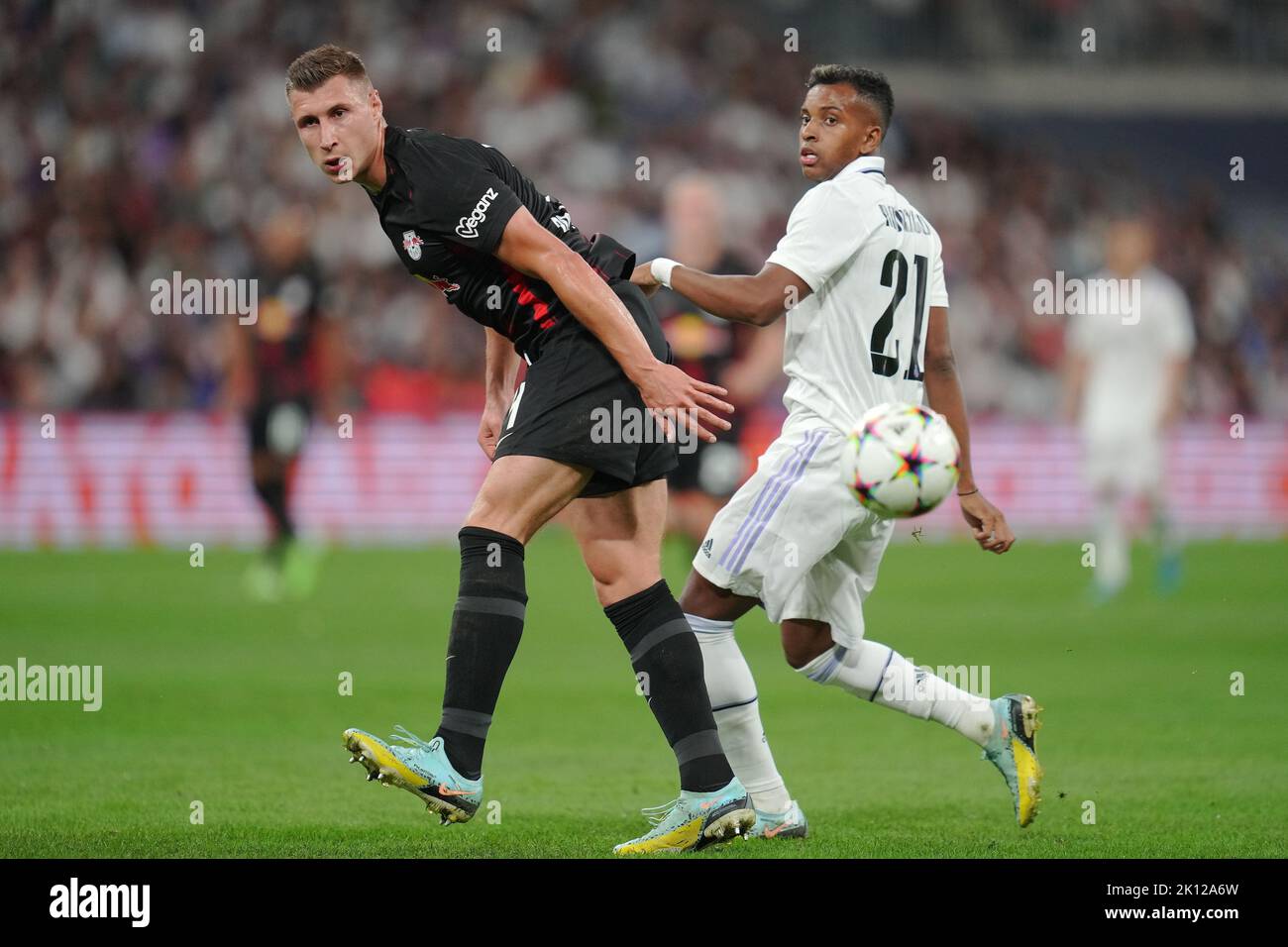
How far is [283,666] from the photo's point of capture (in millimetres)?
9133

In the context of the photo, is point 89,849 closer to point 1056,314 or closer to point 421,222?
point 421,222

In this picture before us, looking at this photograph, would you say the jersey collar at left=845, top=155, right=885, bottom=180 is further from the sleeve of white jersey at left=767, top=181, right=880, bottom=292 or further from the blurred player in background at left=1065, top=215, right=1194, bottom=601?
the blurred player in background at left=1065, top=215, right=1194, bottom=601

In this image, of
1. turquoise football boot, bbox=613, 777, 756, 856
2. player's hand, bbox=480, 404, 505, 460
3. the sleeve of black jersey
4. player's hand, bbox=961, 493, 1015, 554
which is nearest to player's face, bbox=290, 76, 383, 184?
the sleeve of black jersey

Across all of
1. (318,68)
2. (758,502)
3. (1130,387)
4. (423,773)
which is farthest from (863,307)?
(1130,387)

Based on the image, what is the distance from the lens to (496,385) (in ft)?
17.9

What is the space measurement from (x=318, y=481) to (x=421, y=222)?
12473 mm

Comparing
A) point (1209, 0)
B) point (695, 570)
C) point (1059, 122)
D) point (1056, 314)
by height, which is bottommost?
point (695, 570)

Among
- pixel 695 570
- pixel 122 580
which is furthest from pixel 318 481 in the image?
pixel 695 570

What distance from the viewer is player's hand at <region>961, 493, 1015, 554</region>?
539 cm

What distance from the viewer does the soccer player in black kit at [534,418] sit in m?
4.64

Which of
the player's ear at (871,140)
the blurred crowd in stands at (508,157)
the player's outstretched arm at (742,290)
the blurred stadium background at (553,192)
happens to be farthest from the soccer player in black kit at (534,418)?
the blurred crowd in stands at (508,157)

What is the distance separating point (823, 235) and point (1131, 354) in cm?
921

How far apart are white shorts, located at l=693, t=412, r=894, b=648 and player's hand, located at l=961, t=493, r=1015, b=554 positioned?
1.05ft

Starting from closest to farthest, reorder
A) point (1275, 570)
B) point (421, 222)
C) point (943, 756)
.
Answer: point (421, 222) → point (943, 756) → point (1275, 570)
